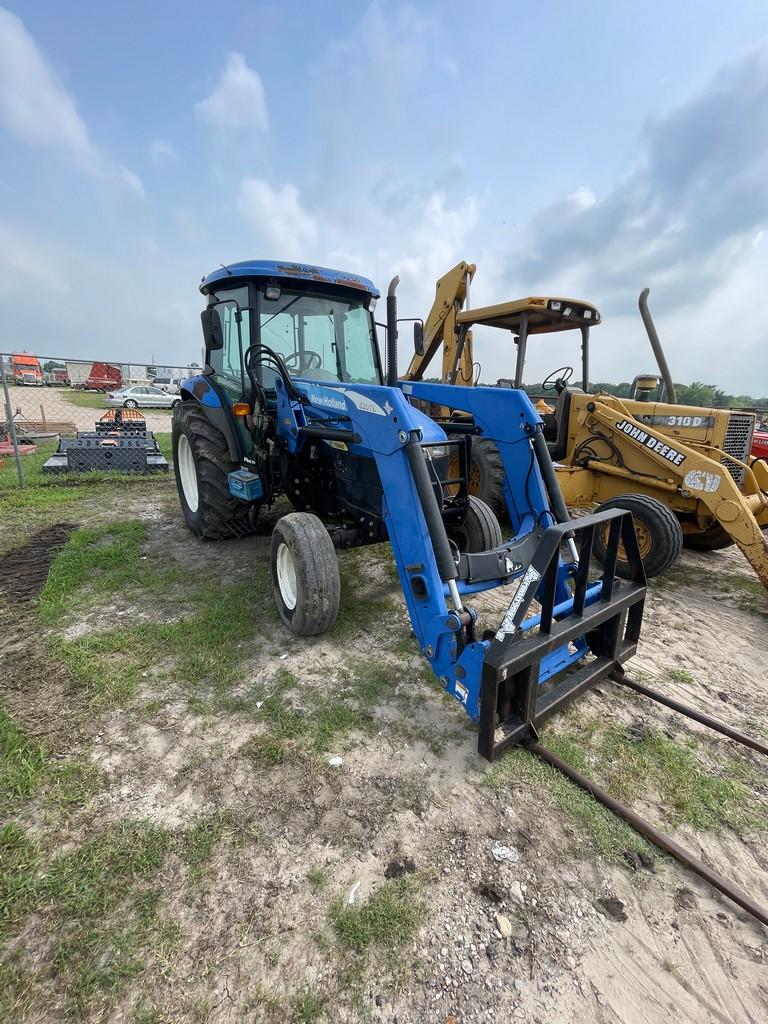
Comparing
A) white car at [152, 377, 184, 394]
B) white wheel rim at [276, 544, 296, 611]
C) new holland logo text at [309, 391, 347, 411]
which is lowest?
white wheel rim at [276, 544, 296, 611]

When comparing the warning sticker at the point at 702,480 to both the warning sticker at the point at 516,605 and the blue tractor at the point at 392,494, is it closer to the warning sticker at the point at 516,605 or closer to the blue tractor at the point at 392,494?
the blue tractor at the point at 392,494

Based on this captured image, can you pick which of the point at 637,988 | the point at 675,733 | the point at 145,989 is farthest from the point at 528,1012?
the point at 675,733

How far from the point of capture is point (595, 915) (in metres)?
1.70

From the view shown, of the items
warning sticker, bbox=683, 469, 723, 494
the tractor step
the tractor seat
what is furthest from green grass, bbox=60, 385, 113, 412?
the tractor step

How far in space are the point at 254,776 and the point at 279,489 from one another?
2.62 m

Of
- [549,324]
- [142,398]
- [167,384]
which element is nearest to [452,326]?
[549,324]

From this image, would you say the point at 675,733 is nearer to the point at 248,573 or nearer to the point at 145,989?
the point at 145,989

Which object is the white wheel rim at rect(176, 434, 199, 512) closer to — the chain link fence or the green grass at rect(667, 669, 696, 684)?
the chain link fence

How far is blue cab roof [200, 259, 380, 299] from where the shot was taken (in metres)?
3.99

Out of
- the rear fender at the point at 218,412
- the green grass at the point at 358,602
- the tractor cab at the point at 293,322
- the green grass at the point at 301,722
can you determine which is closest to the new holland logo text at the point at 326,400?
the tractor cab at the point at 293,322

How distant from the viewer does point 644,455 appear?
16.4ft

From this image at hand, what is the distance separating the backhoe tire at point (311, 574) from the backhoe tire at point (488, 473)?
2515mm

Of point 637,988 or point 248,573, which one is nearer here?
point 637,988

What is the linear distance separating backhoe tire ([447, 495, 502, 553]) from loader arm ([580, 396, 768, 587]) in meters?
2.07
